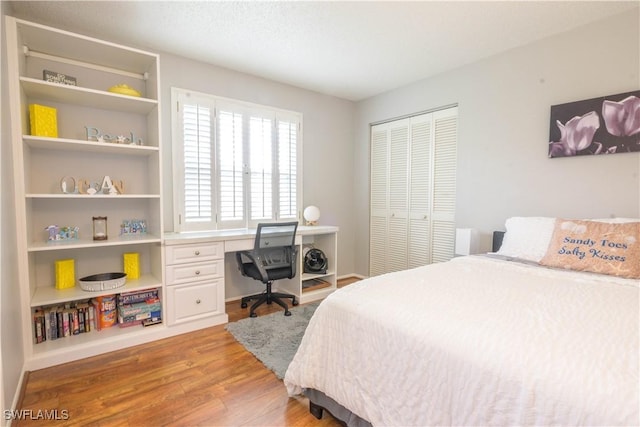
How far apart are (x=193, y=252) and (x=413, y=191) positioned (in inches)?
99.1

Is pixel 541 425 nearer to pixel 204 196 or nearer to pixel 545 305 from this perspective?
pixel 545 305

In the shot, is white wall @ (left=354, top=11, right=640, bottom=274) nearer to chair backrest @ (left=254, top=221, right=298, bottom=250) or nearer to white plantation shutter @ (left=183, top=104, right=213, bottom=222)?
chair backrest @ (left=254, top=221, right=298, bottom=250)

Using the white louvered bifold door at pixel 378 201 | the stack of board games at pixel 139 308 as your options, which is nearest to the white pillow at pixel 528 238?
the white louvered bifold door at pixel 378 201

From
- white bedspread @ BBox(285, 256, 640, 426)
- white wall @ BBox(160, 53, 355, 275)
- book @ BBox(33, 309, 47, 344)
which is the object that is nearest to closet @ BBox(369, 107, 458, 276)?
white wall @ BBox(160, 53, 355, 275)

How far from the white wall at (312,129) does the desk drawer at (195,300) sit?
2.37 feet

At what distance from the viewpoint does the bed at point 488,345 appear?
33.2 inches

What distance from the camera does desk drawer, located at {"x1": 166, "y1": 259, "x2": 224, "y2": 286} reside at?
2.57 meters

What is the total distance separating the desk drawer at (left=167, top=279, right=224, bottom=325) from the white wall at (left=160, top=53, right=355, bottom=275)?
2.37 feet

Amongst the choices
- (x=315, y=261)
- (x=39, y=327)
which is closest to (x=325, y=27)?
(x=315, y=261)

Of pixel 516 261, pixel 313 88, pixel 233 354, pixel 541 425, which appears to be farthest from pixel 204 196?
pixel 541 425

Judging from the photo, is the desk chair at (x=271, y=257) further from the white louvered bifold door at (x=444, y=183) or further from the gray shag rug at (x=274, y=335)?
the white louvered bifold door at (x=444, y=183)

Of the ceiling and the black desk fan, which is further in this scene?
the black desk fan

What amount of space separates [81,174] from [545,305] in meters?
3.27

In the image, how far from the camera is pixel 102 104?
99.0 inches
